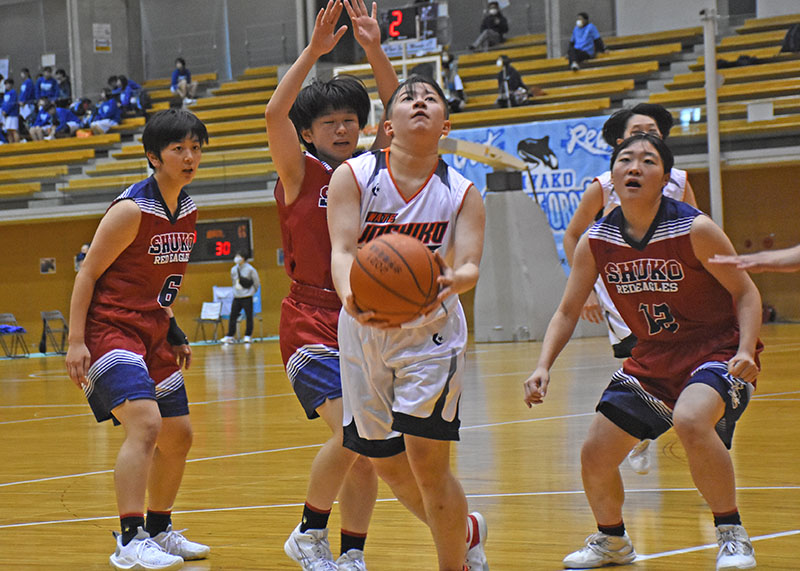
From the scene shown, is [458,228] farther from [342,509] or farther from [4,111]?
[4,111]

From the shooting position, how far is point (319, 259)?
135 inches

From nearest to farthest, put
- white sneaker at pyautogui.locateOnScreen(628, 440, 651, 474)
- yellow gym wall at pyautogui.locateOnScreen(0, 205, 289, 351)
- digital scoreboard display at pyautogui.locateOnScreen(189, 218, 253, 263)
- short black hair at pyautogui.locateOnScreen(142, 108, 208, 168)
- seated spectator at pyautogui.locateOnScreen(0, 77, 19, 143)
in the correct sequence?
short black hair at pyautogui.locateOnScreen(142, 108, 208, 168), white sneaker at pyautogui.locateOnScreen(628, 440, 651, 474), digital scoreboard display at pyautogui.locateOnScreen(189, 218, 253, 263), yellow gym wall at pyautogui.locateOnScreen(0, 205, 289, 351), seated spectator at pyautogui.locateOnScreen(0, 77, 19, 143)

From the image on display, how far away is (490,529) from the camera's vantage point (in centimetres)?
382

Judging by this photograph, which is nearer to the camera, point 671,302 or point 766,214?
point 671,302

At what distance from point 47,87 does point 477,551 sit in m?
24.2

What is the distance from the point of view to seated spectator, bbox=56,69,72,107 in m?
24.7

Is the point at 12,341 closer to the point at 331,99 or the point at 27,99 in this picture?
the point at 27,99

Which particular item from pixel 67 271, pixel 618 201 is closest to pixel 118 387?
pixel 618 201

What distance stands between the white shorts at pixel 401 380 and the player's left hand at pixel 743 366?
2.98ft

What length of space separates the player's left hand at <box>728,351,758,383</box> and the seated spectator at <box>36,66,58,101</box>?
2430cm

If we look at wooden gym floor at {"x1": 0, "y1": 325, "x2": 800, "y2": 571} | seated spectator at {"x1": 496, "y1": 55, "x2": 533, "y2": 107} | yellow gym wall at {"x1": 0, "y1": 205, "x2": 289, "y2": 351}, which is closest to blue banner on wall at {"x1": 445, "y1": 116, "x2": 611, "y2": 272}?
seated spectator at {"x1": 496, "y1": 55, "x2": 533, "y2": 107}

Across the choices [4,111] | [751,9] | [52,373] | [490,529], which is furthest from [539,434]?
[4,111]

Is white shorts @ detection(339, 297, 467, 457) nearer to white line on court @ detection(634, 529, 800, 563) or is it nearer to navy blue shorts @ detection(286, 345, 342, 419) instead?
navy blue shorts @ detection(286, 345, 342, 419)

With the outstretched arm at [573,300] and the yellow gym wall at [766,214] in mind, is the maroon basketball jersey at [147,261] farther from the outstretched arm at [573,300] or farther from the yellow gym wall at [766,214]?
the yellow gym wall at [766,214]
